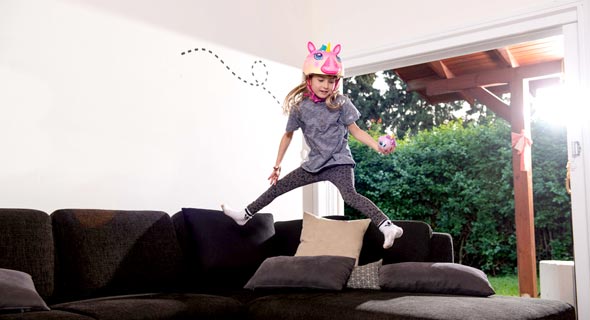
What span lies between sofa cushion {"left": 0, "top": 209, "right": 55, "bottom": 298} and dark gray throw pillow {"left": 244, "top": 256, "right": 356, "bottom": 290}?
2.97ft

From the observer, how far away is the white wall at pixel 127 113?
3.14 m

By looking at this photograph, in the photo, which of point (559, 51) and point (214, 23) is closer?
point (214, 23)

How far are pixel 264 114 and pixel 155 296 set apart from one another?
1.92 m

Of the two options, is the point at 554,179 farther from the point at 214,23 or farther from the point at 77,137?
the point at 77,137

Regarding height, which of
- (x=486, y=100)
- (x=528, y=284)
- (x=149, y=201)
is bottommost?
(x=528, y=284)

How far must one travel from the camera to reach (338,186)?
10.4 ft

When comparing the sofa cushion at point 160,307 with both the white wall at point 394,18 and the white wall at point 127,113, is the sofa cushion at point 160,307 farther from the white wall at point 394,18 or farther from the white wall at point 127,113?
the white wall at point 394,18

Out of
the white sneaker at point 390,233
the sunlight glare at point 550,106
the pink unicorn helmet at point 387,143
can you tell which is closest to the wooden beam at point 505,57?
the sunlight glare at point 550,106

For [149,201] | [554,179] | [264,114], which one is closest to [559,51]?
[554,179]

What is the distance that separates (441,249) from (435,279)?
1.26 ft

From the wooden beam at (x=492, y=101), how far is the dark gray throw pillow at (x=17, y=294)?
15.8ft

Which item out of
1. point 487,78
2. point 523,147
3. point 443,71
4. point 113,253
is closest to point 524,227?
point 523,147

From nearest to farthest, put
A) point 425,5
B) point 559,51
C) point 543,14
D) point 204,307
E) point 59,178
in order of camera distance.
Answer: point 204,307, point 59,178, point 543,14, point 425,5, point 559,51

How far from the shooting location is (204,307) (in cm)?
254
